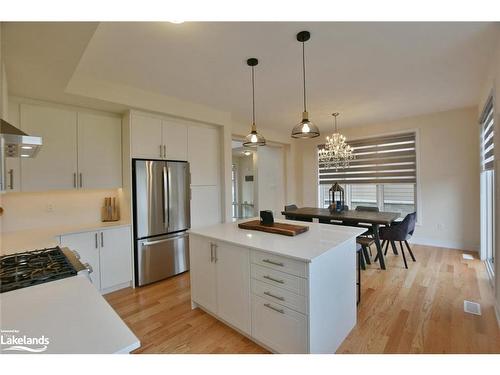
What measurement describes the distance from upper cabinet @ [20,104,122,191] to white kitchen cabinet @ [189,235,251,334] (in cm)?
165

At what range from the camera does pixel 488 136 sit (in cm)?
326

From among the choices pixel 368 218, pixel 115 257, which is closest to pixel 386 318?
pixel 368 218

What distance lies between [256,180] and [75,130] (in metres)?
3.84

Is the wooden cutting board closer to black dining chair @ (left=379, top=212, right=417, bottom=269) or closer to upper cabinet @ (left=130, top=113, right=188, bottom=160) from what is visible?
upper cabinet @ (left=130, top=113, right=188, bottom=160)

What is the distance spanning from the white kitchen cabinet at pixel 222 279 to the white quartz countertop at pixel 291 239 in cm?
8

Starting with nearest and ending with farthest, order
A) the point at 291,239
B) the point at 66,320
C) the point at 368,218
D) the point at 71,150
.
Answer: the point at 66,320, the point at 291,239, the point at 71,150, the point at 368,218

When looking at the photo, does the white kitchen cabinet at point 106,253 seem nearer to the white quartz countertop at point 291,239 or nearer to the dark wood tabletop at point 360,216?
the white quartz countertop at point 291,239

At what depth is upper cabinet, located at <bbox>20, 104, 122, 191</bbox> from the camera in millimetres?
2643

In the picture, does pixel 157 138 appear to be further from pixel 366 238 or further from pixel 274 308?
pixel 366 238

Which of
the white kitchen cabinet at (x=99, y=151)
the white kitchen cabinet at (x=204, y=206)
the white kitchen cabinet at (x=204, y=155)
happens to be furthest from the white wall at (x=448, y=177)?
the white kitchen cabinet at (x=99, y=151)

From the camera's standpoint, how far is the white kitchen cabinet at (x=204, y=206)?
12.5ft

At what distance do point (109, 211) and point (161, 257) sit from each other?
96 centimetres

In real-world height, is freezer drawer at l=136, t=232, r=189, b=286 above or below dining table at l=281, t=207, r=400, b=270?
below

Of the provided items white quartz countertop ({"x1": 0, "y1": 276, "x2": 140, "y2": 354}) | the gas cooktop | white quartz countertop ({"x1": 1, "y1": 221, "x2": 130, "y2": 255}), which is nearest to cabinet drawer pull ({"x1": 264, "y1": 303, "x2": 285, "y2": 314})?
white quartz countertop ({"x1": 0, "y1": 276, "x2": 140, "y2": 354})
